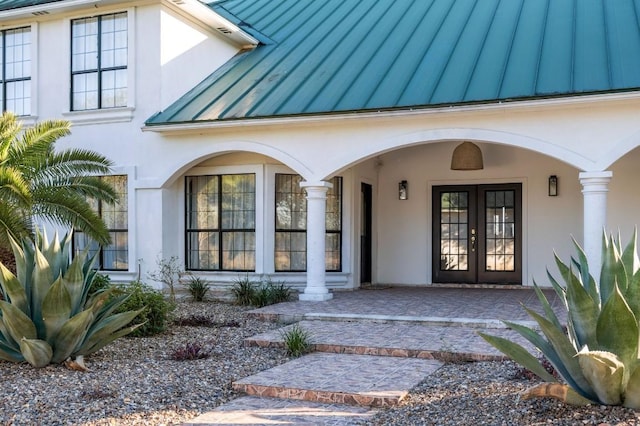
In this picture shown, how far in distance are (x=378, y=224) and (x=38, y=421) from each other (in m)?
10.6

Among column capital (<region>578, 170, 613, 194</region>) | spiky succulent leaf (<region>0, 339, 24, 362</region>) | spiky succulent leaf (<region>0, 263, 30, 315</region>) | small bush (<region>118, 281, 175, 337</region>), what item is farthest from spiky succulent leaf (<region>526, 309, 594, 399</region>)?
column capital (<region>578, 170, 613, 194</region>)

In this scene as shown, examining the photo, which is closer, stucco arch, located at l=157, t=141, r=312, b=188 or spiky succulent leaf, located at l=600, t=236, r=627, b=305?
spiky succulent leaf, located at l=600, t=236, r=627, b=305

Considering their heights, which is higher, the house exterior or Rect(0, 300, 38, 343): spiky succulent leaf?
the house exterior

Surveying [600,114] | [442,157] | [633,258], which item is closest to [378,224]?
[442,157]

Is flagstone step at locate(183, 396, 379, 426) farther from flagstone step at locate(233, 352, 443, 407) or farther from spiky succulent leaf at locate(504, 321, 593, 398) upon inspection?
spiky succulent leaf at locate(504, 321, 593, 398)

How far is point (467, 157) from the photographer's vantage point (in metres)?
13.6

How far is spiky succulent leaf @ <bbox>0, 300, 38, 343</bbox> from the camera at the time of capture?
6676 mm

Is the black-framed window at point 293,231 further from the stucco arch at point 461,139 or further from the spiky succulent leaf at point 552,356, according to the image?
the spiky succulent leaf at point 552,356

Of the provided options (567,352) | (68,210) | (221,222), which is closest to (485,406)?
(567,352)

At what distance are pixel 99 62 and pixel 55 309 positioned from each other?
8.02 metres

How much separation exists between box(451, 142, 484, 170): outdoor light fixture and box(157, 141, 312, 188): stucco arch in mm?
3560

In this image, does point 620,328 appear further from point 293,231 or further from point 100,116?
point 100,116

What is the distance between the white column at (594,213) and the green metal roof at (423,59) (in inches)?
53.1

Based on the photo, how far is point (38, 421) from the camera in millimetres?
5480
